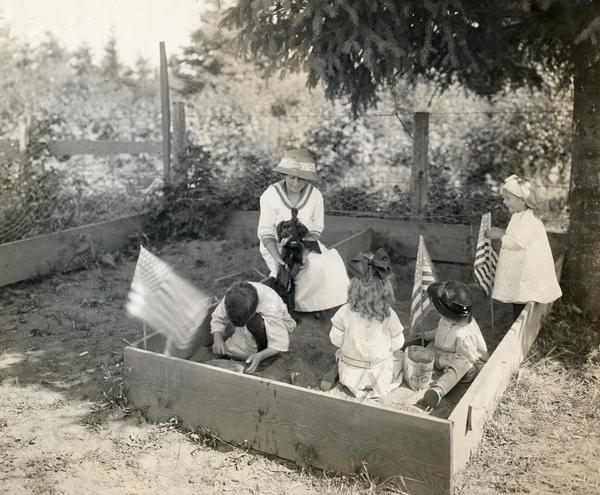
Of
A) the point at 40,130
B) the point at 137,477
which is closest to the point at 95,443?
the point at 137,477

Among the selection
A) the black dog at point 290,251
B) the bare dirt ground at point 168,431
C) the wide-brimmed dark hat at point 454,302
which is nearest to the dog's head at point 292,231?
the black dog at point 290,251

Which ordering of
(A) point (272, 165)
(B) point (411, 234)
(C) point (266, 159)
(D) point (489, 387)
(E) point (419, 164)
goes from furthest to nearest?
(C) point (266, 159)
(A) point (272, 165)
(E) point (419, 164)
(B) point (411, 234)
(D) point (489, 387)

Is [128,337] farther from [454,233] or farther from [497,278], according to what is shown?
[454,233]

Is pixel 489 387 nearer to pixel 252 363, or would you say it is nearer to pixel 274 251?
pixel 252 363

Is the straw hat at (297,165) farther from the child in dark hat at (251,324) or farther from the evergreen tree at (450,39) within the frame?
the child in dark hat at (251,324)

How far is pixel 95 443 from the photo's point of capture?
144 inches

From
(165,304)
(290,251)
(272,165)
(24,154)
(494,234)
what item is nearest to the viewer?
(165,304)

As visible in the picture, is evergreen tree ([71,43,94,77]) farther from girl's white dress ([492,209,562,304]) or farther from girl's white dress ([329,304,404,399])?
girl's white dress ([329,304,404,399])

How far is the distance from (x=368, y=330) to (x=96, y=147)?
589 centimetres

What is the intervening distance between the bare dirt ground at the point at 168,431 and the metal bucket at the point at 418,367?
1.66 ft

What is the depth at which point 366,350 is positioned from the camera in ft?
12.7

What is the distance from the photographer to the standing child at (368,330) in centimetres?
385

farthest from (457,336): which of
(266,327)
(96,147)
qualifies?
(96,147)

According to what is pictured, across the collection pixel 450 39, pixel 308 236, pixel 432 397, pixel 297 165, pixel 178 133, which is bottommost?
pixel 432 397
